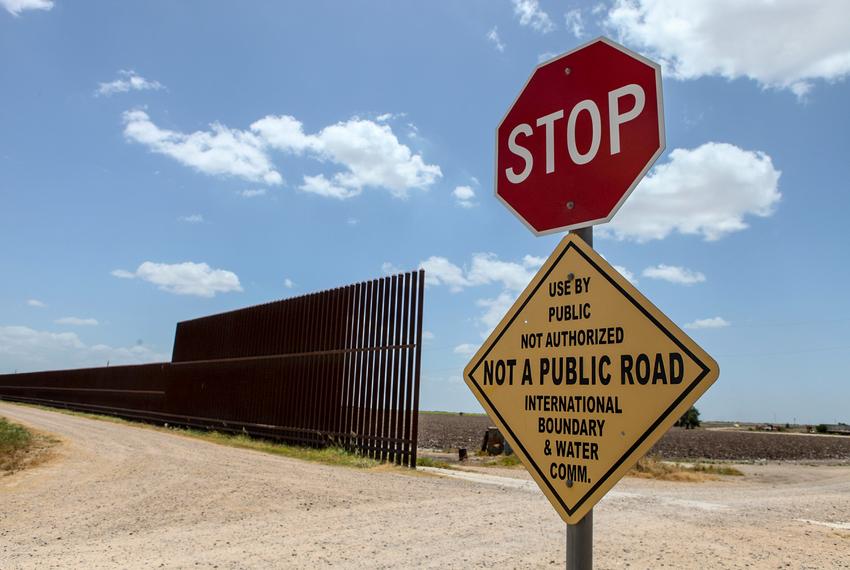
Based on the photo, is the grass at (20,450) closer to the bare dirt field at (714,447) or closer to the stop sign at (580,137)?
the stop sign at (580,137)

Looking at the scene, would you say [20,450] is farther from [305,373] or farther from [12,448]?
[305,373]

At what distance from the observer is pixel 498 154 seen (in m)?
2.89

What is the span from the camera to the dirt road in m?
5.68

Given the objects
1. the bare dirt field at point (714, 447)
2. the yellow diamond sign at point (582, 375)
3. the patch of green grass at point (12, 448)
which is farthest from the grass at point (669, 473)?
the yellow diamond sign at point (582, 375)

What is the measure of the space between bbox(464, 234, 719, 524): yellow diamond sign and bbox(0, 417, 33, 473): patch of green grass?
1157cm

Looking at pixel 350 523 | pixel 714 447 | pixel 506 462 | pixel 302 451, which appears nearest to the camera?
pixel 350 523

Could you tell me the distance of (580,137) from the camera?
2.50m

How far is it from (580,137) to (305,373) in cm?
1716

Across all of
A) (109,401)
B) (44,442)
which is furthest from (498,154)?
(109,401)

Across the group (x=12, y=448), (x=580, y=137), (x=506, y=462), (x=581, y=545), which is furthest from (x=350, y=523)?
(x=506, y=462)

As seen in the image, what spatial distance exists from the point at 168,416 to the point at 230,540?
24256mm

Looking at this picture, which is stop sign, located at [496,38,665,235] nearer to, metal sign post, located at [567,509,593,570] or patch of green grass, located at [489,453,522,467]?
metal sign post, located at [567,509,593,570]

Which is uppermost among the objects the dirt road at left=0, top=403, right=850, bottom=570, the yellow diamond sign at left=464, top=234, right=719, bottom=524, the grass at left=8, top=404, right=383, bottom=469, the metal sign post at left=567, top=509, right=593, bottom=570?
the yellow diamond sign at left=464, top=234, right=719, bottom=524

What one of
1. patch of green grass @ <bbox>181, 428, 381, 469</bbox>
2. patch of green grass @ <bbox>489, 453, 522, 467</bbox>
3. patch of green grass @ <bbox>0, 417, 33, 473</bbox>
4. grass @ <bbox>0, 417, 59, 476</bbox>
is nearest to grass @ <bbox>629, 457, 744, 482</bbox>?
patch of green grass @ <bbox>489, 453, 522, 467</bbox>
